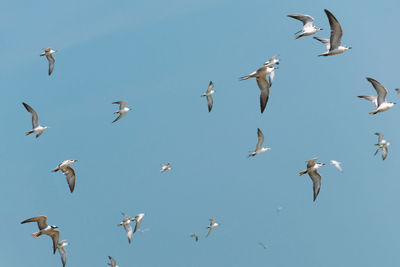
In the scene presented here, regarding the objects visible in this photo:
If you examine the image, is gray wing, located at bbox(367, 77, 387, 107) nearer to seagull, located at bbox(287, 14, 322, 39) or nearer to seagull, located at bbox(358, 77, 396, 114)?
seagull, located at bbox(358, 77, 396, 114)

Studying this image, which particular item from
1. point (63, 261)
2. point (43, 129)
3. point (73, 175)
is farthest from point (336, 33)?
point (63, 261)

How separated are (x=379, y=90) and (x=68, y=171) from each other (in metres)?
17.4

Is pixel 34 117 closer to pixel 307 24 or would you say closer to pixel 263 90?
pixel 263 90

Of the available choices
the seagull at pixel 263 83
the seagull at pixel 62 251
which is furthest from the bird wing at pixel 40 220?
the seagull at pixel 263 83

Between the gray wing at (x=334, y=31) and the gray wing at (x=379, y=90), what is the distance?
9.23ft

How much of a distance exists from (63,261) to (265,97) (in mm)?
16962

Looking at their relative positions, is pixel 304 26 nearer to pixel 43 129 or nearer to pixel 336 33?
pixel 336 33

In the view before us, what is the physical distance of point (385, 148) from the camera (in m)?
49.7

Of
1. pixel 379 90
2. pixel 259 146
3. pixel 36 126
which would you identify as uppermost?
pixel 379 90

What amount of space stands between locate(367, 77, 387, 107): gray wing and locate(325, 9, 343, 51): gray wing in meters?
2.81

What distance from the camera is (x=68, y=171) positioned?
35.7 metres

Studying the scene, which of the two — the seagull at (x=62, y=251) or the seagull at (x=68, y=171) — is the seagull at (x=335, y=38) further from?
the seagull at (x=62, y=251)

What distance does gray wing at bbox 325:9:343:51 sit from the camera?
2939 cm

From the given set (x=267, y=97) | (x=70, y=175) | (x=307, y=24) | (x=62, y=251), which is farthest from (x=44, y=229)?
(x=307, y=24)
